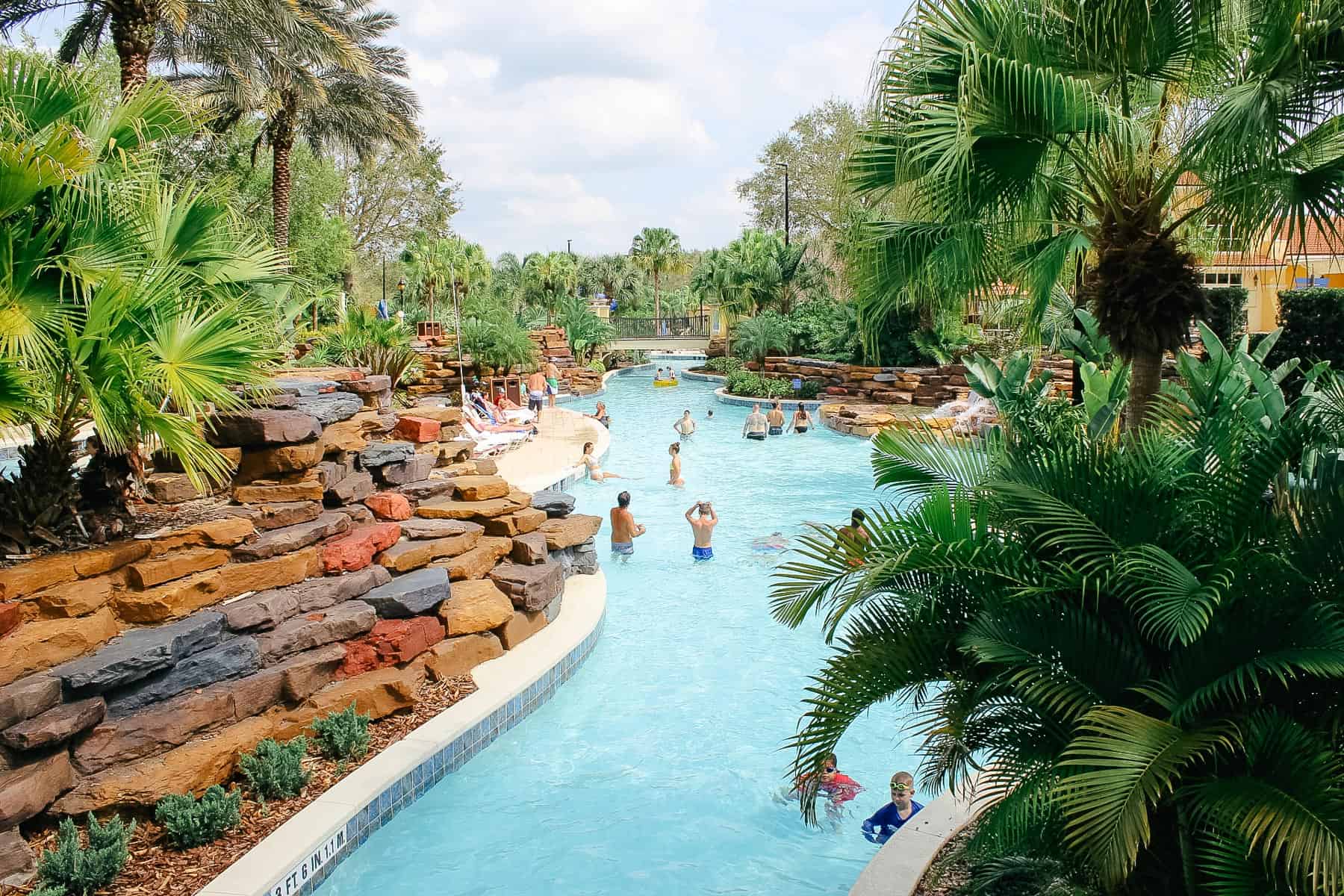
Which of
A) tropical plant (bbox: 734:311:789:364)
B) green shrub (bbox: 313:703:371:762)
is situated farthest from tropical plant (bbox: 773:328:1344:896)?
tropical plant (bbox: 734:311:789:364)

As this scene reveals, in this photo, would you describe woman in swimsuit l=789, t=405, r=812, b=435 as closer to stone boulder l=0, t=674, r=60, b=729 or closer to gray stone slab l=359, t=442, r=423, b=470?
gray stone slab l=359, t=442, r=423, b=470

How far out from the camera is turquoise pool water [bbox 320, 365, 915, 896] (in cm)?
536

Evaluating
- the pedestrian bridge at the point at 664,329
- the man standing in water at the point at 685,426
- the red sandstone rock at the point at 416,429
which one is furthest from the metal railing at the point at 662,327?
the red sandstone rock at the point at 416,429

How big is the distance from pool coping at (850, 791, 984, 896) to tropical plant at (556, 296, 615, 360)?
29.4 m

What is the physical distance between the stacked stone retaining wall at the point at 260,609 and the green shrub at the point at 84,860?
155mm

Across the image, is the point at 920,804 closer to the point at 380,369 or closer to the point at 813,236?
the point at 380,369

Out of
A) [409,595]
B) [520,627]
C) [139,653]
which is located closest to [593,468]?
[520,627]

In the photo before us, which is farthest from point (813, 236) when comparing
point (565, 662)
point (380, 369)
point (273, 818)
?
point (273, 818)

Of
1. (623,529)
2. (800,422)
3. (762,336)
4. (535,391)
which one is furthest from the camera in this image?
(762,336)

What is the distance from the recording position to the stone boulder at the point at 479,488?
8641 mm

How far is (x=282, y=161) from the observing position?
20.6 meters

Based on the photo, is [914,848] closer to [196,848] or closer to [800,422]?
[196,848]

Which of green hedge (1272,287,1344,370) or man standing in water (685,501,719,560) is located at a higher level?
green hedge (1272,287,1344,370)

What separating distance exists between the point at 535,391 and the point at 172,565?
1716 cm
